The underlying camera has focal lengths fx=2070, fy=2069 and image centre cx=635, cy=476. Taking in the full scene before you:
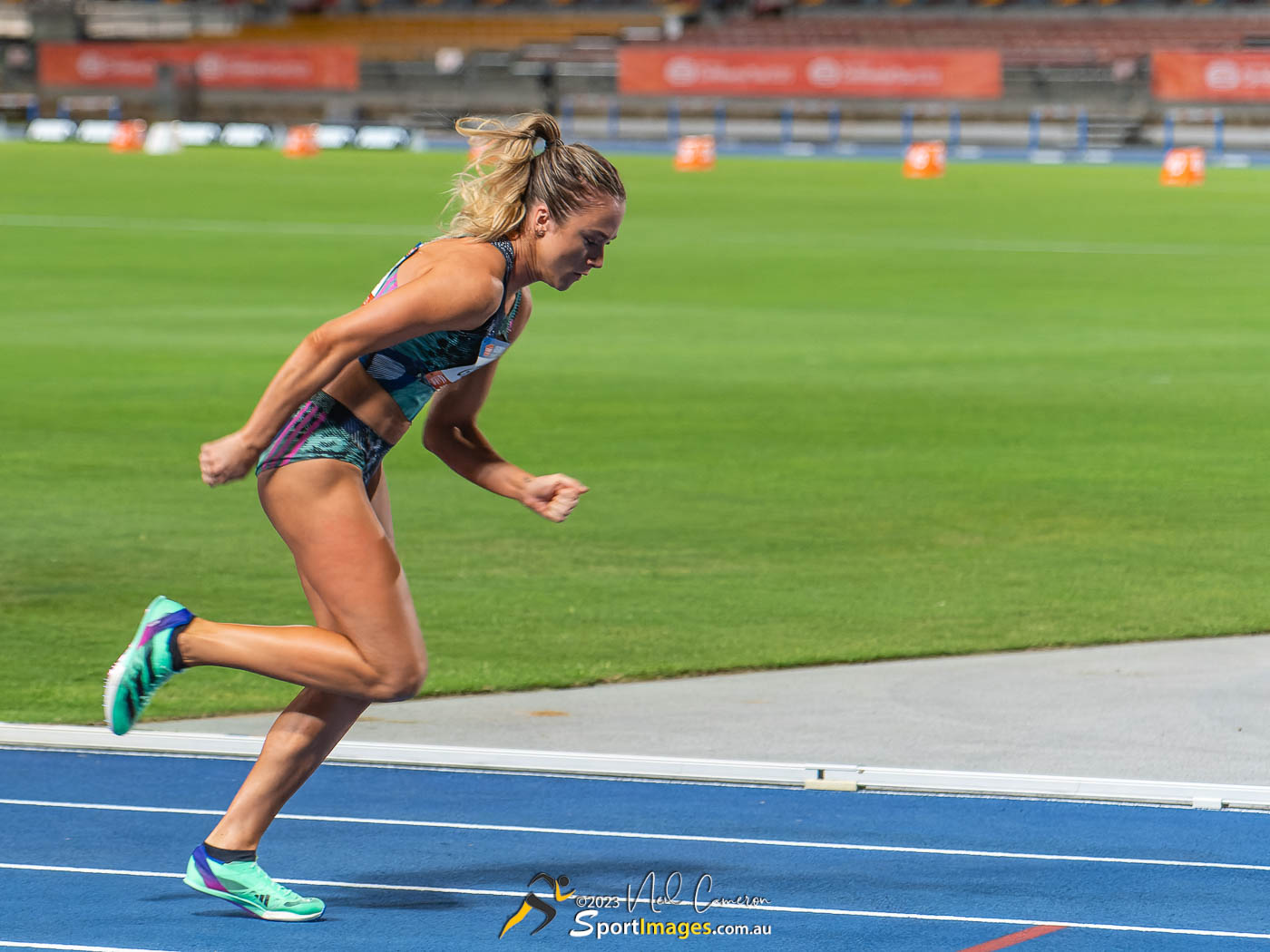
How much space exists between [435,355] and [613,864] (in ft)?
5.35

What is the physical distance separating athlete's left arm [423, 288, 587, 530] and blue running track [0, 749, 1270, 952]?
106 centimetres

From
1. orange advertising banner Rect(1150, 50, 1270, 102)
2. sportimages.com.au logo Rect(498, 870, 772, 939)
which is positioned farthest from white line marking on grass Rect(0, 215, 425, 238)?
orange advertising banner Rect(1150, 50, 1270, 102)

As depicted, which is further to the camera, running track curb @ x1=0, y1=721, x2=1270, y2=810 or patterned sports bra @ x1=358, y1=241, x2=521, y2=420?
running track curb @ x1=0, y1=721, x2=1270, y2=810

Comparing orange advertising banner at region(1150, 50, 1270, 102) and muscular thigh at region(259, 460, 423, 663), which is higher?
muscular thigh at region(259, 460, 423, 663)

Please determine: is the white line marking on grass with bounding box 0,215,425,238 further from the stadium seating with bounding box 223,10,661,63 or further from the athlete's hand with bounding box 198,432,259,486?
the stadium seating with bounding box 223,10,661,63

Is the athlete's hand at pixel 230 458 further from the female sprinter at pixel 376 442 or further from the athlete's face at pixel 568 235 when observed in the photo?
the athlete's face at pixel 568 235

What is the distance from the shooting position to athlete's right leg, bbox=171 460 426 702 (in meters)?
4.90

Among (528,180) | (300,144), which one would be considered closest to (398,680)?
(528,180)

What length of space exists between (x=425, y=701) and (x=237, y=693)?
0.78 m

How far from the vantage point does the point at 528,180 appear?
4.90 m

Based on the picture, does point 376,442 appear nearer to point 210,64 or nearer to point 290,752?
point 290,752

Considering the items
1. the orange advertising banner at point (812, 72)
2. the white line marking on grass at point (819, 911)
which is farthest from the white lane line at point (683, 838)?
the orange advertising banner at point (812, 72)

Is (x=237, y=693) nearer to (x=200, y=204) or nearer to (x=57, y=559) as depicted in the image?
(x=57, y=559)

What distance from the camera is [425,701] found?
303 inches
